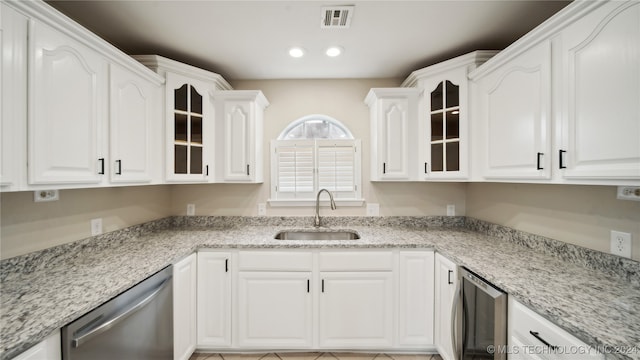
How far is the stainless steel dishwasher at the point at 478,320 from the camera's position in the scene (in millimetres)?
1097

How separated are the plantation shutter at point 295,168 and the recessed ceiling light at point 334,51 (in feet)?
2.73

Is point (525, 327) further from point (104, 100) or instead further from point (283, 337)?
point (104, 100)

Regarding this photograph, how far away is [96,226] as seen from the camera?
1.56 meters

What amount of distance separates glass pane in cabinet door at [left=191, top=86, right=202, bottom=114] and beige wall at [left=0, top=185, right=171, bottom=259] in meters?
0.83

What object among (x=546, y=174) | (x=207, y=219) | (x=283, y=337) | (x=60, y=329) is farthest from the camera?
(x=207, y=219)

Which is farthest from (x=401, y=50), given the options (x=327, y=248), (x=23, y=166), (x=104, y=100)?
(x=23, y=166)

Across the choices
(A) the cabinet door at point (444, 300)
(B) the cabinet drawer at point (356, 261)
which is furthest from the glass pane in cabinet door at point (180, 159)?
(A) the cabinet door at point (444, 300)

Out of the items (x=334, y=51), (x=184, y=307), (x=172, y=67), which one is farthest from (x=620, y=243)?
(x=172, y=67)

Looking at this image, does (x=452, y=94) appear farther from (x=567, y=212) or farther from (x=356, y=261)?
(x=356, y=261)

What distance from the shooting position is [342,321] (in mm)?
1709

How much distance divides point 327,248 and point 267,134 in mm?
1345

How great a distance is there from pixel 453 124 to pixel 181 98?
89.2 inches

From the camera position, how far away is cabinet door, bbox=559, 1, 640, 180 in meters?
0.87

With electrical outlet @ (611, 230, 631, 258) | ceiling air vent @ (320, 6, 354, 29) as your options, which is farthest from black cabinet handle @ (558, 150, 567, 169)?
ceiling air vent @ (320, 6, 354, 29)
